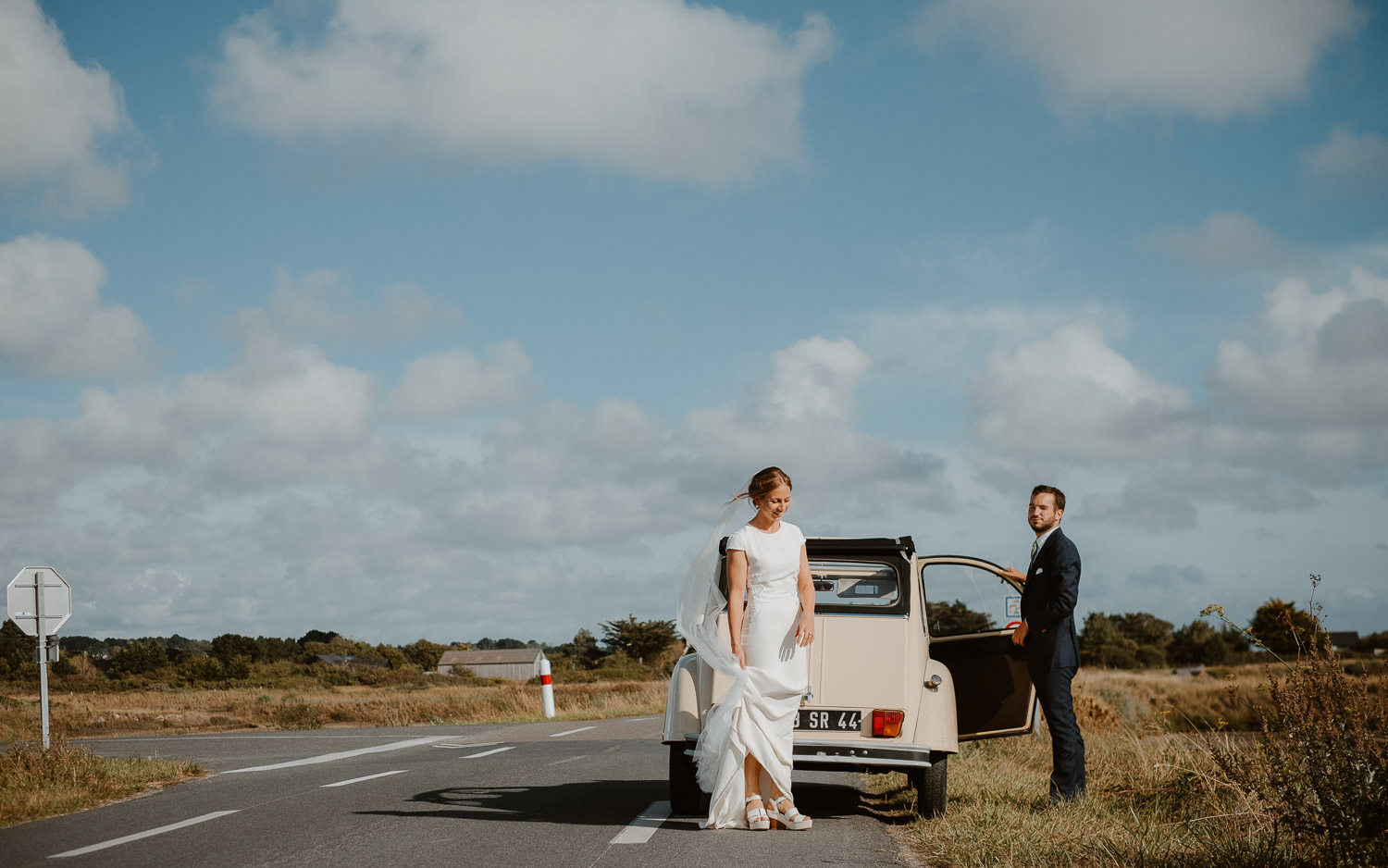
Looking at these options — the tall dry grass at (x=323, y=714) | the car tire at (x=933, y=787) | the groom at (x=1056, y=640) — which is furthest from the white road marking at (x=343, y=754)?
the groom at (x=1056, y=640)

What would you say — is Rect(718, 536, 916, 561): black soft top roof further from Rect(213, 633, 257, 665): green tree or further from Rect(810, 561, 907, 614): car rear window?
Rect(213, 633, 257, 665): green tree

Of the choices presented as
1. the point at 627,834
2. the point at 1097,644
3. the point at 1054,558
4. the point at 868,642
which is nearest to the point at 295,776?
the point at 627,834

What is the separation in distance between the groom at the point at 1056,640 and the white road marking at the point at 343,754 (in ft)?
29.1

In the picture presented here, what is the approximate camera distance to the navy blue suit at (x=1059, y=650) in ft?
25.4

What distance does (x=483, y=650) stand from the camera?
379ft

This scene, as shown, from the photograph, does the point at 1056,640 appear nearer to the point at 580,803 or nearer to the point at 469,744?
the point at 580,803

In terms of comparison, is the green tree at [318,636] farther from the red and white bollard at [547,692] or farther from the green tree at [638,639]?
the red and white bollard at [547,692]

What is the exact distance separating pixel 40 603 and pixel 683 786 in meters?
11.5

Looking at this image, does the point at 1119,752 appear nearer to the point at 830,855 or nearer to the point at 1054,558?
the point at 1054,558

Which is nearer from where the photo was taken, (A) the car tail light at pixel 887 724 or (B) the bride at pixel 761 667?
(B) the bride at pixel 761 667

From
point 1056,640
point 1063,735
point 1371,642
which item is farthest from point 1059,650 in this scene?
point 1371,642

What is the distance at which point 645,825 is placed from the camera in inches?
292

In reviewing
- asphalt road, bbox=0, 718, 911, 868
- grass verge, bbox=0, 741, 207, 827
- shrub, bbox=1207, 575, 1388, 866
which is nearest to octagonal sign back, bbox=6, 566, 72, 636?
asphalt road, bbox=0, 718, 911, 868

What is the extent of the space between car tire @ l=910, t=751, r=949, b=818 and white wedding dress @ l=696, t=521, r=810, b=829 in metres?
0.92
